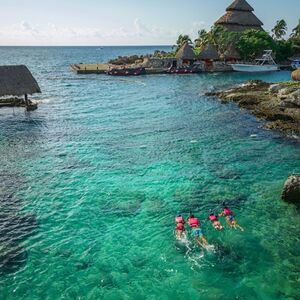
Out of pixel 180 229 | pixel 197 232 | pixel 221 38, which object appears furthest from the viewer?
pixel 221 38

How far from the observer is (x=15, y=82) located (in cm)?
4619

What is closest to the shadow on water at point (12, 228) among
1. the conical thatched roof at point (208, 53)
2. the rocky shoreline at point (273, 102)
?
the rocky shoreline at point (273, 102)

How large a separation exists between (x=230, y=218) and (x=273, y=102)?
32250 millimetres

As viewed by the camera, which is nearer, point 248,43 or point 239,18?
point 248,43

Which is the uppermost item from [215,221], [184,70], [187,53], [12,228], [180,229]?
[187,53]

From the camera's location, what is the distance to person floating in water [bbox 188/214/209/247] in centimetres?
1810

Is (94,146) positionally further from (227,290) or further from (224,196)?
(227,290)

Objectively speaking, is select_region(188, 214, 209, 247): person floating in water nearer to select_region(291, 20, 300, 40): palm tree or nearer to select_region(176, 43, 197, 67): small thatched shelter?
select_region(176, 43, 197, 67): small thatched shelter

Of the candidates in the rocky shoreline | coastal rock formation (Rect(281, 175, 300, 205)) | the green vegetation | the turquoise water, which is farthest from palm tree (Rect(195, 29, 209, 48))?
coastal rock formation (Rect(281, 175, 300, 205))

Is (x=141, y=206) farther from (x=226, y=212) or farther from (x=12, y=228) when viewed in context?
(x=12, y=228)

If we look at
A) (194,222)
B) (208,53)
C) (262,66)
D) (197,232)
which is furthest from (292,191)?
(262,66)

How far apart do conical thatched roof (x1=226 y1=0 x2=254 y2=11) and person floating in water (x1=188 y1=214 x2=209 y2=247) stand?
326ft

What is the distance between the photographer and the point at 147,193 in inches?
940

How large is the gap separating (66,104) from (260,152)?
33.5 metres
